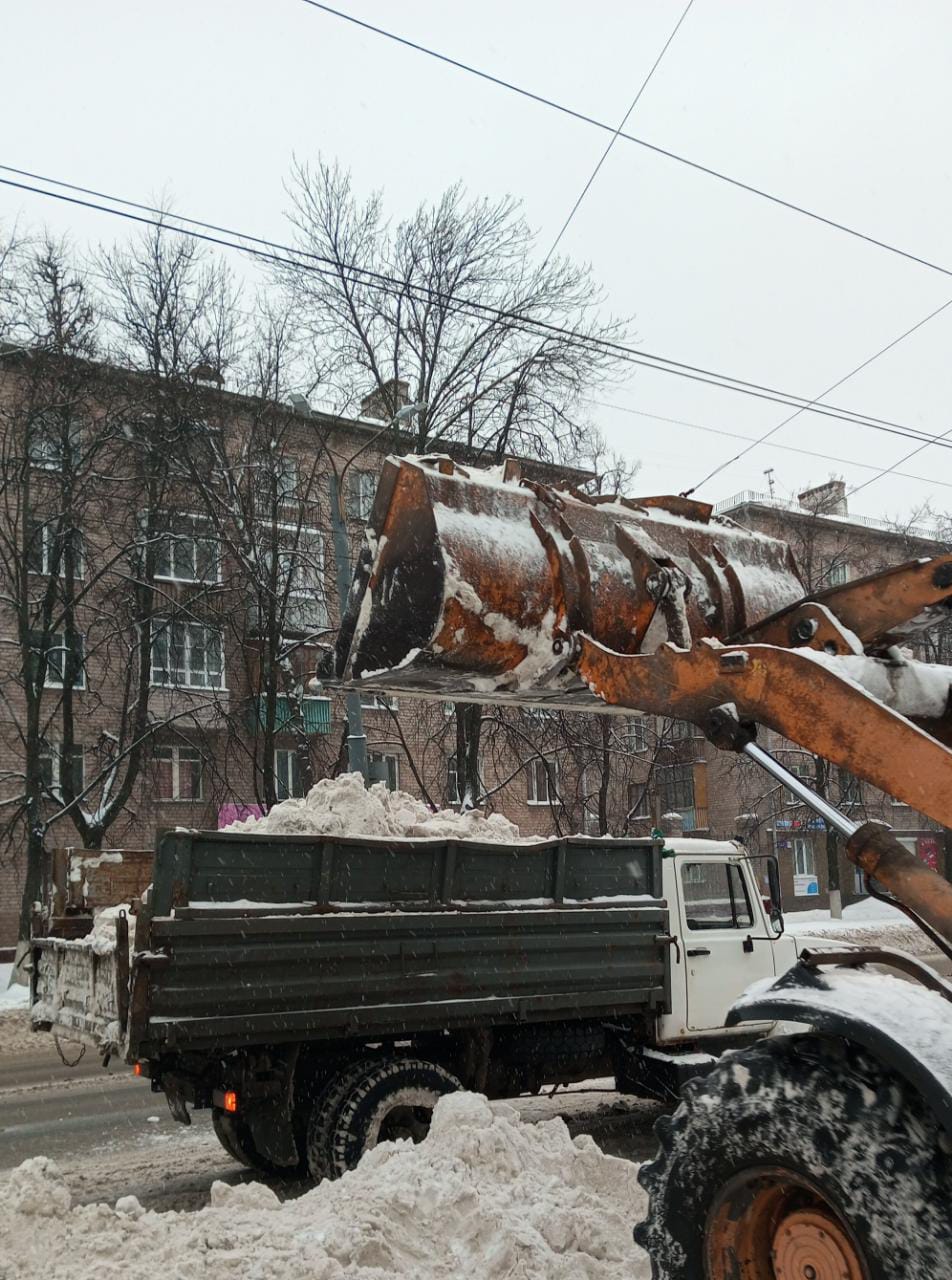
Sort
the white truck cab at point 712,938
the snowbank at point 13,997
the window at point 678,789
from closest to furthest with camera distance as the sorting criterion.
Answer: the white truck cab at point 712,938 < the snowbank at point 13,997 < the window at point 678,789

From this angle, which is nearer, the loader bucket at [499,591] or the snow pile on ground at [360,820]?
the loader bucket at [499,591]

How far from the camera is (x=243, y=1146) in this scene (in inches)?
267

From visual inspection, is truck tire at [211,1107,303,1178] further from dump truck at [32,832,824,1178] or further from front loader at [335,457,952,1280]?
front loader at [335,457,952,1280]

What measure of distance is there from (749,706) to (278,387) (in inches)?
736

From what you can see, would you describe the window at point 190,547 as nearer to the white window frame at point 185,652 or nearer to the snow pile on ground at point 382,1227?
the white window frame at point 185,652

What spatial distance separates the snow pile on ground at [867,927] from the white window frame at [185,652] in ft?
39.0

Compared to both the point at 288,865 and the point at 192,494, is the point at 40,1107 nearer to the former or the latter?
the point at 288,865

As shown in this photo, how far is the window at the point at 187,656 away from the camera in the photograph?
808 inches

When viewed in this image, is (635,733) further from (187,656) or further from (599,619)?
(599,619)

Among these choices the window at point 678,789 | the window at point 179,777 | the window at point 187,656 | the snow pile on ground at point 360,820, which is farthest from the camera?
the window at point 678,789

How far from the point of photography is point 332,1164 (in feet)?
19.6

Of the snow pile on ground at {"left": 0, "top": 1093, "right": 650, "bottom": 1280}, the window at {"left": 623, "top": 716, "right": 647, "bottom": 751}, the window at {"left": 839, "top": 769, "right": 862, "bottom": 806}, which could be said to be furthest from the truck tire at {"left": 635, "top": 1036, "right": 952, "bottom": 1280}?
the window at {"left": 839, "top": 769, "right": 862, "bottom": 806}

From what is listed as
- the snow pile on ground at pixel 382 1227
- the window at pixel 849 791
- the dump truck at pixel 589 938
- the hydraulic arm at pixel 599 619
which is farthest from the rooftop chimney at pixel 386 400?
the snow pile on ground at pixel 382 1227

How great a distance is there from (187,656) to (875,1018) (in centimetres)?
2264
